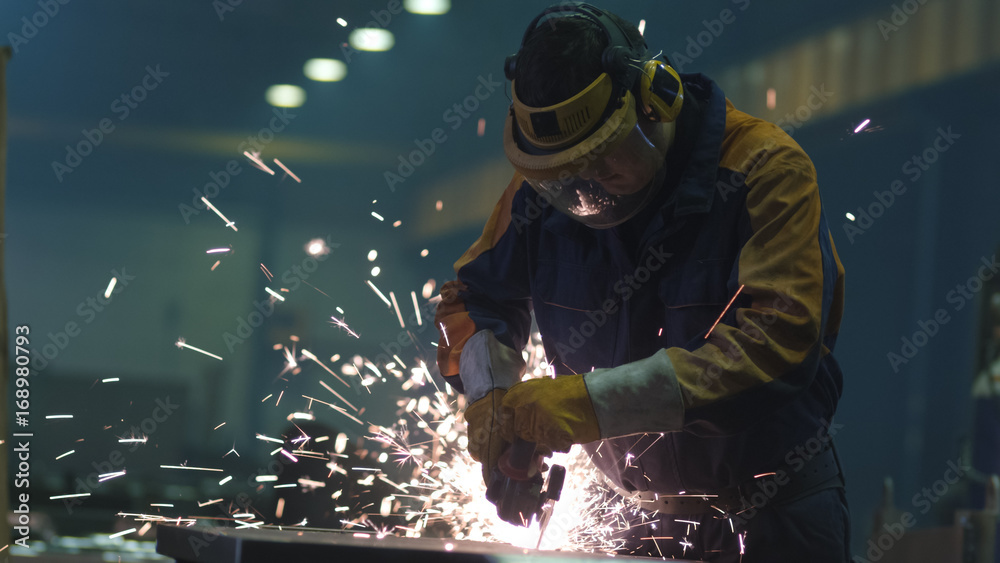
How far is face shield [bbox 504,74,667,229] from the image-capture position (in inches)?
53.1

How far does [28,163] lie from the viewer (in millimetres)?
3213

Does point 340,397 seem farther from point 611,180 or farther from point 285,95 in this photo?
point 611,180

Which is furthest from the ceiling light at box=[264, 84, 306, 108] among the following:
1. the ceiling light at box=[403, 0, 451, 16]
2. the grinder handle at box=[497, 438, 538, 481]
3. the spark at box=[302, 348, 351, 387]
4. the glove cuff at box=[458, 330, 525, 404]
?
the grinder handle at box=[497, 438, 538, 481]

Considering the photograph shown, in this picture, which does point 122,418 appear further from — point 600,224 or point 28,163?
point 600,224

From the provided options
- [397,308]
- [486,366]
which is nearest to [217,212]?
[397,308]

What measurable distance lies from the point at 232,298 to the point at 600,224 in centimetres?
219

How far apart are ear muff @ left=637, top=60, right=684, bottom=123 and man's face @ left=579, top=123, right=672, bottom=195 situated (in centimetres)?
3

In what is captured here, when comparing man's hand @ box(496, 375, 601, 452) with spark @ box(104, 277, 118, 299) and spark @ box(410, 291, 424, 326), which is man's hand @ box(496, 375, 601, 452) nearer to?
spark @ box(410, 291, 424, 326)

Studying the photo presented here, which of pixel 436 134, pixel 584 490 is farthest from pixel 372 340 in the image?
pixel 584 490

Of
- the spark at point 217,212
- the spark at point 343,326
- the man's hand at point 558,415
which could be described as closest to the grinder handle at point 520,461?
the man's hand at point 558,415

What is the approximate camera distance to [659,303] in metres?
1.58

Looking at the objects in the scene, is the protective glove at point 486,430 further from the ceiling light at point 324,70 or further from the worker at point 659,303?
the ceiling light at point 324,70

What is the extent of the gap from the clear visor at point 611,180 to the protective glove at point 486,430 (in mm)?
393

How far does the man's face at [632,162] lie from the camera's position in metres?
1.40
